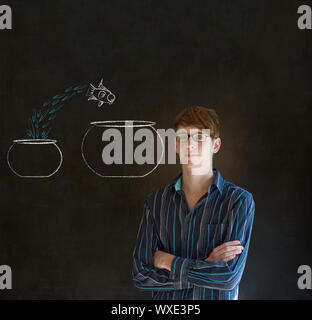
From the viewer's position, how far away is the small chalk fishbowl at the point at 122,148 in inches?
115

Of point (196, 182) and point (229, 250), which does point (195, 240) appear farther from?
point (196, 182)

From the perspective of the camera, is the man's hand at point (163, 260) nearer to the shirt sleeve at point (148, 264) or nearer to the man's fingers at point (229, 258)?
the shirt sleeve at point (148, 264)

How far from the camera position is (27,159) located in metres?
2.98

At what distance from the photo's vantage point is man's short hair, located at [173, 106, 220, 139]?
2588mm

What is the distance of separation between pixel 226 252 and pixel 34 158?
1.39m

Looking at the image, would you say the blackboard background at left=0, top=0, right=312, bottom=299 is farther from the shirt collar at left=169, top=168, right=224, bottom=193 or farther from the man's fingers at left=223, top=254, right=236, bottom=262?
the man's fingers at left=223, top=254, right=236, bottom=262

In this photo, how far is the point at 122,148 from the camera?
2926 millimetres

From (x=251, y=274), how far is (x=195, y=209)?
0.67m

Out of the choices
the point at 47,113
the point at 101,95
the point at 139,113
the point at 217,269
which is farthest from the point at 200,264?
the point at 47,113

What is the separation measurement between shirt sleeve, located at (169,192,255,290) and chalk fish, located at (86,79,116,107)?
41.8 inches

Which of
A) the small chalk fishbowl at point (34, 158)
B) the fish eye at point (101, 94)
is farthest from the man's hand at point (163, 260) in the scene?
the fish eye at point (101, 94)

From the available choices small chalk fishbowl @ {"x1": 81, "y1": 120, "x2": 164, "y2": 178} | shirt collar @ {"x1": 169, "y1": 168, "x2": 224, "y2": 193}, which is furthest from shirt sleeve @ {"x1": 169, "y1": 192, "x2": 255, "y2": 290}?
small chalk fishbowl @ {"x1": 81, "y1": 120, "x2": 164, "y2": 178}

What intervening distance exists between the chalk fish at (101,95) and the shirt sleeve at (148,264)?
2.51 feet

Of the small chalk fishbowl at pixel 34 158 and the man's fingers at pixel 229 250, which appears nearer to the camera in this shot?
the man's fingers at pixel 229 250
